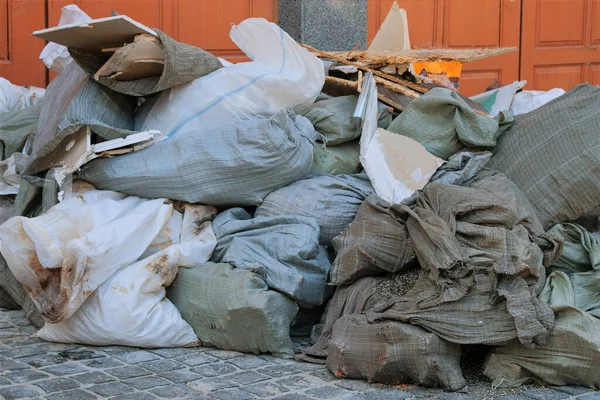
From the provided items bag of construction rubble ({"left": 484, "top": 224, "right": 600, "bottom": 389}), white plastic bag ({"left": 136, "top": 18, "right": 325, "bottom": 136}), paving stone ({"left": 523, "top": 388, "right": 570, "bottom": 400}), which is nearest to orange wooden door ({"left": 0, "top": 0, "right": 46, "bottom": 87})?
white plastic bag ({"left": 136, "top": 18, "right": 325, "bottom": 136})

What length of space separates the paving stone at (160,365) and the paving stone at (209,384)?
190 millimetres

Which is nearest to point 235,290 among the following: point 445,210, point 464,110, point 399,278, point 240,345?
point 240,345

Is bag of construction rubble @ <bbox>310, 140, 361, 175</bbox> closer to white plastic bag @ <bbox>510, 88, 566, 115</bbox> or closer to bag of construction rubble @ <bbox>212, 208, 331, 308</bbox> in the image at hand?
bag of construction rubble @ <bbox>212, 208, 331, 308</bbox>

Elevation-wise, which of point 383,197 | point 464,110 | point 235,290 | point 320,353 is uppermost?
point 464,110

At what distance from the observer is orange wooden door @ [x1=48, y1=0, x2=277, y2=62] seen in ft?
22.0

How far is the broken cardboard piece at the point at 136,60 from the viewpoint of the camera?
4105 millimetres

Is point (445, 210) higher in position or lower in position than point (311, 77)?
lower

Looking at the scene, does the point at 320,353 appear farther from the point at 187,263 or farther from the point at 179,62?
the point at 179,62

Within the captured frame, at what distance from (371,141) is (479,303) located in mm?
1261

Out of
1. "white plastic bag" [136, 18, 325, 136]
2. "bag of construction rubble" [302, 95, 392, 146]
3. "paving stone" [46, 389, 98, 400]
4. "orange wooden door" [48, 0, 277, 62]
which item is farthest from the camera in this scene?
"orange wooden door" [48, 0, 277, 62]

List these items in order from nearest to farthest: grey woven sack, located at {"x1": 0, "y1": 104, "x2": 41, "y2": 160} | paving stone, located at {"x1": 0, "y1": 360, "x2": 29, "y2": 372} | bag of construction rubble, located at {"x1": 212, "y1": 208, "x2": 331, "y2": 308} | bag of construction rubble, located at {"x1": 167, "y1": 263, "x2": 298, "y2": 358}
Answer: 1. paving stone, located at {"x1": 0, "y1": 360, "x2": 29, "y2": 372}
2. bag of construction rubble, located at {"x1": 167, "y1": 263, "x2": 298, "y2": 358}
3. bag of construction rubble, located at {"x1": 212, "y1": 208, "x2": 331, "y2": 308}
4. grey woven sack, located at {"x1": 0, "y1": 104, "x2": 41, "y2": 160}

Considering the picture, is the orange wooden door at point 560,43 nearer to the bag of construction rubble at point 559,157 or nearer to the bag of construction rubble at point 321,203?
the bag of construction rubble at point 559,157

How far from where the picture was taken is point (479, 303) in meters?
3.34

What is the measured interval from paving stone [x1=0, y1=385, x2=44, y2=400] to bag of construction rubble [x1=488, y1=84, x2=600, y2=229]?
2.29m
